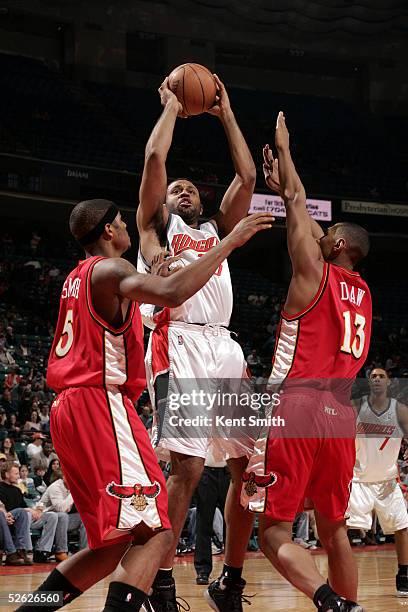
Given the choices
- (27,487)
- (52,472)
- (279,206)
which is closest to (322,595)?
(52,472)

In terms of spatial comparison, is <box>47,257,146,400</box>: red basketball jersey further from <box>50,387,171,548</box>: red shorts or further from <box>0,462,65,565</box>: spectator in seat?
<box>0,462,65,565</box>: spectator in seat

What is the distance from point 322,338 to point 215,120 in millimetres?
22986

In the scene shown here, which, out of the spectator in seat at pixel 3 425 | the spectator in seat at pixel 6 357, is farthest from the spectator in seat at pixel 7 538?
the spectator in seat at pixel 6 357

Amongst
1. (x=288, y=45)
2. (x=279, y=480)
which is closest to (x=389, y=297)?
(x=288, y=45)

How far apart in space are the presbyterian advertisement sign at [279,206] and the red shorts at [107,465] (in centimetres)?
1963

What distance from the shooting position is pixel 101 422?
156 inches

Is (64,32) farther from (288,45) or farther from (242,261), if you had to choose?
(242,261)

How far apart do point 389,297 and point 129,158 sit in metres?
8.98

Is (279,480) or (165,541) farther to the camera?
(279,480)

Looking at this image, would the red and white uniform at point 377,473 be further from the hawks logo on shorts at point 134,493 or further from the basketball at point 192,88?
the hawks logo on shorts at point 134,493

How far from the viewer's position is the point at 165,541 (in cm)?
392

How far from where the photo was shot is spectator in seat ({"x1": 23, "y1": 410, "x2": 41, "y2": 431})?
13386 mm

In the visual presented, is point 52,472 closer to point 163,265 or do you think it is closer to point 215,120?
point 163,265

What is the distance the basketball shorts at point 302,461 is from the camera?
4574mm
